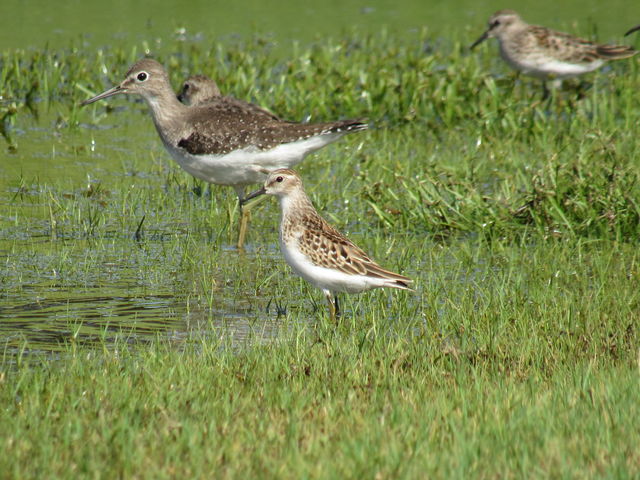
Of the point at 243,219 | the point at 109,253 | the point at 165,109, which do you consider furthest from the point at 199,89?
the point at 109,253

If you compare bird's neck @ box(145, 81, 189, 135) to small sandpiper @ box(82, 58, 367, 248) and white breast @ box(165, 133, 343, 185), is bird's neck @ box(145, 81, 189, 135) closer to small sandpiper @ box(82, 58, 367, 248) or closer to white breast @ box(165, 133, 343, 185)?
small sandpiper @ box(82, 58, 367, 248)

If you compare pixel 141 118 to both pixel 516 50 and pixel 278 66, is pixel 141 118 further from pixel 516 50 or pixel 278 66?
pixel 516 50

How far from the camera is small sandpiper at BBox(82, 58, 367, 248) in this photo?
10703 millimetres

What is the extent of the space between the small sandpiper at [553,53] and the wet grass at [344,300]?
1.57 ft

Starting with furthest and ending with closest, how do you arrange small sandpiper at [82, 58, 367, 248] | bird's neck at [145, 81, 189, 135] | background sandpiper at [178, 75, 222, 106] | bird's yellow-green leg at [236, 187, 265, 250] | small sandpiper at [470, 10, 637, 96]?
small sandpiper at [470, 10, 637, 96]
background sandpiper at [178, 75, 222, 106]
bird's neck at [145, 81, 189, 135]
small sandpiper at [82, 58, 367, 248]
bird's yellow-green leg at [236, 187, 265, 250]

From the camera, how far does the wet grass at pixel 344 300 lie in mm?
5301

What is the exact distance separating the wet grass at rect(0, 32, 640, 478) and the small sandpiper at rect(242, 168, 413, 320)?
217 mm

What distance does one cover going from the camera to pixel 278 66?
17906 millimetres

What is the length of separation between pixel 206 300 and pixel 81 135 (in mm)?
6355

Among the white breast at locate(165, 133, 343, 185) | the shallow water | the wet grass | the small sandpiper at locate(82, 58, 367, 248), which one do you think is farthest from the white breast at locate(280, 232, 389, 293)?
the white breast at locate(165, 133, 343, 185)

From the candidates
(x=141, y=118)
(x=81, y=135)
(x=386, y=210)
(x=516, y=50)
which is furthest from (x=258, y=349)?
(x=516, y=50)

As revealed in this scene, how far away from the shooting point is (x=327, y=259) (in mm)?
7949

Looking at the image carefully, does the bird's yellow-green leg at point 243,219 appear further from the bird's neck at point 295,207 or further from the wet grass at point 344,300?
the bird's neck at point 295,207

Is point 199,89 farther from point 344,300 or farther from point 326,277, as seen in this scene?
point 326,277
